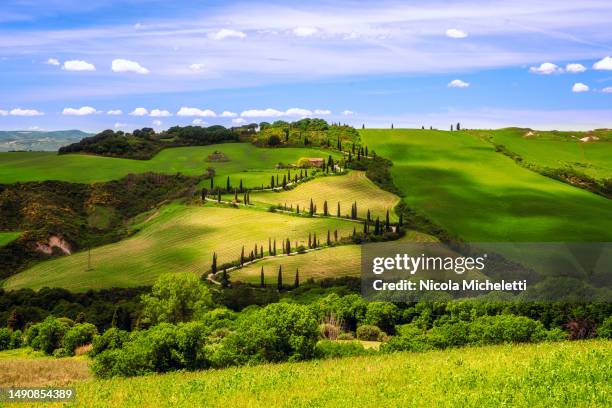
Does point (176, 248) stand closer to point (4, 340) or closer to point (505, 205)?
point (4, 340)

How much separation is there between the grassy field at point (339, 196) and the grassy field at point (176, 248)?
9.25 m

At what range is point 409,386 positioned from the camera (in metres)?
25.4

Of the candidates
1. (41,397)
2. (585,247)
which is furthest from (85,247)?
(41,397)

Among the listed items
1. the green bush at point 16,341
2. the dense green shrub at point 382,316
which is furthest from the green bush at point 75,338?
the dense green shrub at point 382,316

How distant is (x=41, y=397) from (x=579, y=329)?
57.7m

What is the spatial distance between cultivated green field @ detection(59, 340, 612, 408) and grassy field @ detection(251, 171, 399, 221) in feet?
408

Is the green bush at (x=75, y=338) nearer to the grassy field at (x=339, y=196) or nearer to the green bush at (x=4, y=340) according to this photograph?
the green bush at (x=4, y=340)

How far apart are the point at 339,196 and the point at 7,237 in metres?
85.6

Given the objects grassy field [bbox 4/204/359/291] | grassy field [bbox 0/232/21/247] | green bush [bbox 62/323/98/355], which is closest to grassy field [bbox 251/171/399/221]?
grassy field [bbox 4/204/359/291]

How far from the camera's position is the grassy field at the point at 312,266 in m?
127

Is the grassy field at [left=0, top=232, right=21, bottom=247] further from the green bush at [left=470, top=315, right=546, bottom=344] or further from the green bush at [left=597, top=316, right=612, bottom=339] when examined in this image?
the green bush at [left=597, top=316, right=612, bottom=339]

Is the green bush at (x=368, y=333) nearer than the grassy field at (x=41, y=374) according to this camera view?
No

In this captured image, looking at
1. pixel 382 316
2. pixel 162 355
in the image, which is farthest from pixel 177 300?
pixel 162 355

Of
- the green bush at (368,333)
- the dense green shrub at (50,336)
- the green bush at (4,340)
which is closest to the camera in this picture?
the green bush at (368,333)
